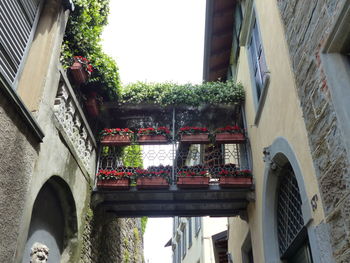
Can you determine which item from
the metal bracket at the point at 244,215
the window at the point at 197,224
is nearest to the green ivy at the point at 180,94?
the metal bracket at the point at 244,215

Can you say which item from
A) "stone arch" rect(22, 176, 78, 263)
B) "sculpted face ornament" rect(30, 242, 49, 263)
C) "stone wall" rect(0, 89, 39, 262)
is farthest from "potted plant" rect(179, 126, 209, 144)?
"stone wall" rect(0, 89, 39, 262)

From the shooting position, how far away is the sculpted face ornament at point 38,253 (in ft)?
16.5

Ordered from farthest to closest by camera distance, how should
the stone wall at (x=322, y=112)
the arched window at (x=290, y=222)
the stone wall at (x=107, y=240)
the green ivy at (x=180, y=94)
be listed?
1. the green ivy at (x=180, y=94)
2. the stone wall at (x=107, y=240)
3. the arched window at (x=290, y=222)
4. the stone wall at (x=322, y=112)

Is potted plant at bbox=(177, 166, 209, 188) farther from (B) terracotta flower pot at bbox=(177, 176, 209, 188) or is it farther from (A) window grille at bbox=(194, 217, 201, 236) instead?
(A) window grille at bbox=(194, 217, 201, 236)

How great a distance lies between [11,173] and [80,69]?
9.46ft

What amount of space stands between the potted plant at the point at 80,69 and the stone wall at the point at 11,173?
2.20 meters

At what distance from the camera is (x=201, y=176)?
7.58 m

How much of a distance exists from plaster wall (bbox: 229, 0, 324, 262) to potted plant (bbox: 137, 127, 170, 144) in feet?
6.39

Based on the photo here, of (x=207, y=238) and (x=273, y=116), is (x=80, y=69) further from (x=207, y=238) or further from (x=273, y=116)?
(x=207, y=238)

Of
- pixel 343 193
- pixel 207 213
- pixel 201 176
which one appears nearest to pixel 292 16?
pixel 343 193

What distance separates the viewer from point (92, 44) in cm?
715

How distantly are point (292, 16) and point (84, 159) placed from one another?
4.72m

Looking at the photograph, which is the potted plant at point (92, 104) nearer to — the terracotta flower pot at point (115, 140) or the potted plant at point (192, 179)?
the terracotta flower pot at point (115, 140)

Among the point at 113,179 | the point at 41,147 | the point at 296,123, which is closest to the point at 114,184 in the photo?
the point at 113,179
